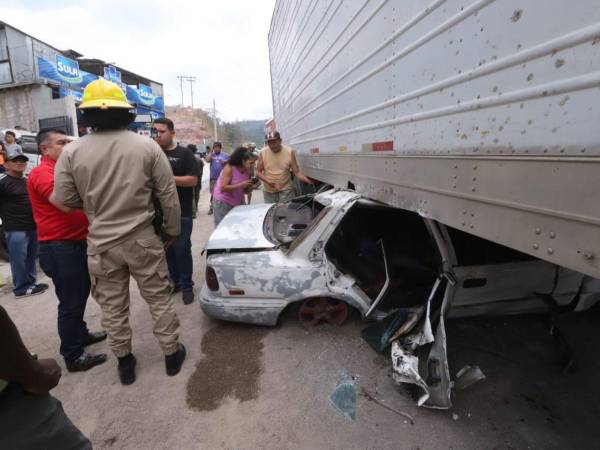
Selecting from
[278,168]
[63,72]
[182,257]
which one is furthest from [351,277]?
[63,72]

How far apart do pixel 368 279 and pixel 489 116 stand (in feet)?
6.54

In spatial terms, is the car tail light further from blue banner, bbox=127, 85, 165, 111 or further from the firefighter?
blue banner, bbox=127, 85, 165, 111

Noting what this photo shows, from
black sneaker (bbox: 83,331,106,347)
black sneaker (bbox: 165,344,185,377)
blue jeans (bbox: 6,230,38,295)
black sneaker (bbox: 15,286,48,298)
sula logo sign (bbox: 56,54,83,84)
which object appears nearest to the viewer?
black sneaker (bbox: 165,344,185,377)

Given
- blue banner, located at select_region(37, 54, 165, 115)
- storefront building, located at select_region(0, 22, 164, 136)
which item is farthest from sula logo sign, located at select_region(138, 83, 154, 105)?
storefront building, located at select_region(0, 22, 164, 136)

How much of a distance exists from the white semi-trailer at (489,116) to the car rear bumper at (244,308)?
1.26 metres

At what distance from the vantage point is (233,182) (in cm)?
438

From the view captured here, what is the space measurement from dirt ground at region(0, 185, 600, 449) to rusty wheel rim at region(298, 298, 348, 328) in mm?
84

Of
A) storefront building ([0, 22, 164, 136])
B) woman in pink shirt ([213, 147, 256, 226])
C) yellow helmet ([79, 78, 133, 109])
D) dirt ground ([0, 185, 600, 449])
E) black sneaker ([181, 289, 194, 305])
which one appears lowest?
dirt ground ([0, 185, 600, 449])

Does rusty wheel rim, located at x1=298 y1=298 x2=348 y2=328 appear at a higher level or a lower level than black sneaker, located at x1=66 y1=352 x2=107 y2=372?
higher

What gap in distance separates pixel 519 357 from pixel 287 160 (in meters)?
3.56

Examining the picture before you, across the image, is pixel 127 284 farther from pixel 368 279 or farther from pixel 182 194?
pixel 368 279

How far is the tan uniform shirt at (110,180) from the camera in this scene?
202 cm

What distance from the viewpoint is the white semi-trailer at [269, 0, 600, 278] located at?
1016 mm

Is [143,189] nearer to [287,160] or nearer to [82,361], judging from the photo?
[82,361]
